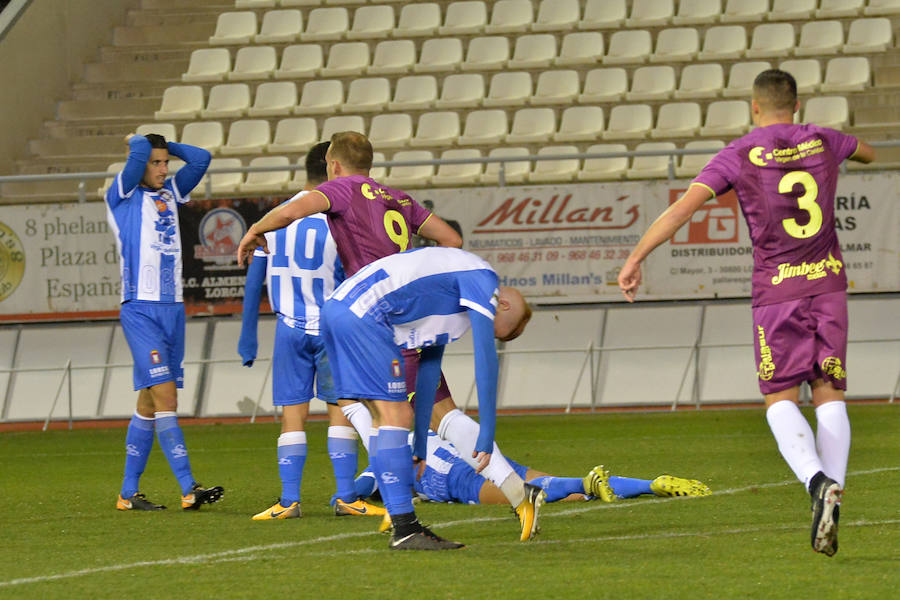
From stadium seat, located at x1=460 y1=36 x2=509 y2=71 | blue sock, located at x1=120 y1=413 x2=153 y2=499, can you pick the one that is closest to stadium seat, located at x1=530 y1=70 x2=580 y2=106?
stadium seat, located at x1=460 y1=36 x2=509 y2=71

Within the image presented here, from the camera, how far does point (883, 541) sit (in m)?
6.16

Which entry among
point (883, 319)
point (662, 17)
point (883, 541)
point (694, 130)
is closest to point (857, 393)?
point (883, 319)

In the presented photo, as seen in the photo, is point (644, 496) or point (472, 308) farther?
point (644, 496)

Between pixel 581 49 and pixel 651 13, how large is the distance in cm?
120

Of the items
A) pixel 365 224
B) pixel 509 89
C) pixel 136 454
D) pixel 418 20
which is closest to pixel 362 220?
pixel 365 224

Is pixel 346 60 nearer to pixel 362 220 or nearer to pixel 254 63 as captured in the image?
pixel 254 63

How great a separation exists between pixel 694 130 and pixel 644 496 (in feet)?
37.1

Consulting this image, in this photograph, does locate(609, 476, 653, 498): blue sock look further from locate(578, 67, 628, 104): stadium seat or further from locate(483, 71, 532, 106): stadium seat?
locate(483, 71, 532, 106): stadium seat

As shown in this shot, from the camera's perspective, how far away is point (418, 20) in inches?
869

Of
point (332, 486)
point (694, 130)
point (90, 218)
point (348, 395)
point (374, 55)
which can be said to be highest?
point (374, 55)

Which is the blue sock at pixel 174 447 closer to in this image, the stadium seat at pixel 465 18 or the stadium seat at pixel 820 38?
the stadium seat at pixel 820 38

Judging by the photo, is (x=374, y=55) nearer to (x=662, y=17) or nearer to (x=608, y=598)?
(x=662, y=17)

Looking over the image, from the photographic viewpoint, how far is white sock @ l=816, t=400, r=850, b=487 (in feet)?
19.5

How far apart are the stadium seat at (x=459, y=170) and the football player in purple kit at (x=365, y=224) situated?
1159cm
